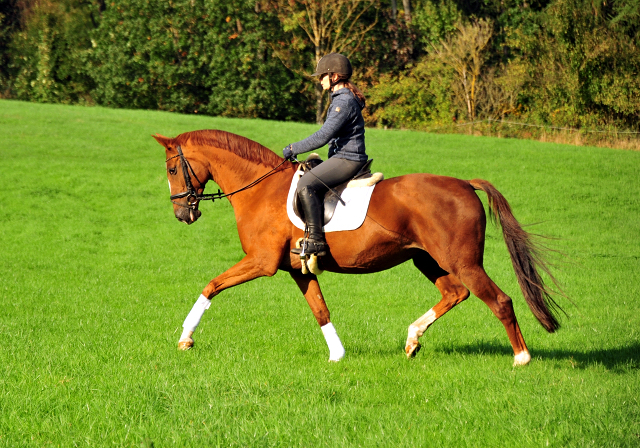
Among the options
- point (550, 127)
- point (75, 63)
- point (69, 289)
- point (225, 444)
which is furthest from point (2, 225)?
point (75, 63)

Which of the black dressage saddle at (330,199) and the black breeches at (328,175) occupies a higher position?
the black breeches at (328,175)

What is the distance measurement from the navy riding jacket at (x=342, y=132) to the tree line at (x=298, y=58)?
33.3 meters

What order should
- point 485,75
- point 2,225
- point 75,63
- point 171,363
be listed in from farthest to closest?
point 75,63
point 485,75
point 2,225
point 171,363

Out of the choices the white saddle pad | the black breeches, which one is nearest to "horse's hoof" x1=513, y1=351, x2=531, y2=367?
the white saddle pad

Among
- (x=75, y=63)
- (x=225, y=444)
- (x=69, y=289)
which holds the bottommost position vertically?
(x=69, y=289)

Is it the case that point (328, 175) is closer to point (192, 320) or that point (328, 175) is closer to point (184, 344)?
point (192, 320)

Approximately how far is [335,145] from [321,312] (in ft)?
6.46

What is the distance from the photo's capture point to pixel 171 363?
7.36 m

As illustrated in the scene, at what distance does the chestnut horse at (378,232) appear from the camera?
7.27m

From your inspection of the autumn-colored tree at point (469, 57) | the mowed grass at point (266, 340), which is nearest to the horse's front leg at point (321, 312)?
the mowed grass at point (266, 340)

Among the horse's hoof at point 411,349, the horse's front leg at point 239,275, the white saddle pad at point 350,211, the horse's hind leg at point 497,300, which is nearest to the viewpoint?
the horse's hind leg at point 497,300

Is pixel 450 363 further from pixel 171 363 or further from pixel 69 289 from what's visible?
pixel 69 289

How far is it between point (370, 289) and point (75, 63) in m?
45.7

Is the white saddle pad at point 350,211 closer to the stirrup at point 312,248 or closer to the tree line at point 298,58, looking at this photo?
the stirrup at point 312,248
